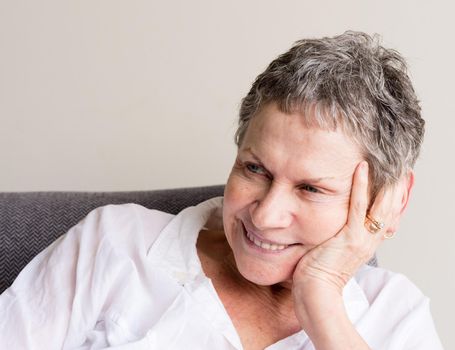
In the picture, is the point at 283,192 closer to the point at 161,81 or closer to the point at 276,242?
the point at 276,242

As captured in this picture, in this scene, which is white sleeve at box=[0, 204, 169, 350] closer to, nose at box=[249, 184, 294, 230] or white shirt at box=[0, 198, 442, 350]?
white shirt at box=[0, 198, 442, 350]

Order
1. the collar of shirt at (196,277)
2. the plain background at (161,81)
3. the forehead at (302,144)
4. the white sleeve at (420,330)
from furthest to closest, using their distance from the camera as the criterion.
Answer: the plain background at (161,81) → the white sleeve at (420,330) → the collar of shirt at (196,277) → the forehead at (302,144)

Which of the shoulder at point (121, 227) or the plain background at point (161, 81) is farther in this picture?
the plain background at point (161, 81)

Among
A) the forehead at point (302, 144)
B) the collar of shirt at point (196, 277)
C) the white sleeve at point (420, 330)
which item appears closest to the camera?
the forehead at point (302, 144)

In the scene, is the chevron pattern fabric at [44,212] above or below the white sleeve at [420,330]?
above

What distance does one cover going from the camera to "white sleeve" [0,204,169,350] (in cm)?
147

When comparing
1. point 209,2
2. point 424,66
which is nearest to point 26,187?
point 209,2

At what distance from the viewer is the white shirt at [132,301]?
150 centimetres

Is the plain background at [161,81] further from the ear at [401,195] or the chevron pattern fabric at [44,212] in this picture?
the ear at [401,195]

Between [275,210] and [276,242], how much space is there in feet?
0.26

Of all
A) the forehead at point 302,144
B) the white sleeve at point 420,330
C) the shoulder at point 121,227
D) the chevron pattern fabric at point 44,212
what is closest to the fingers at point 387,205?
the forehead at point 302,144

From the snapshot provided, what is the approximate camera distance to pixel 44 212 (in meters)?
1.84

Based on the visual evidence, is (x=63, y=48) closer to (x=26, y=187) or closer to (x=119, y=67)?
(x=119, y=67)

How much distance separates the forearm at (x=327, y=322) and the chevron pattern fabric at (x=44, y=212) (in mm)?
445
